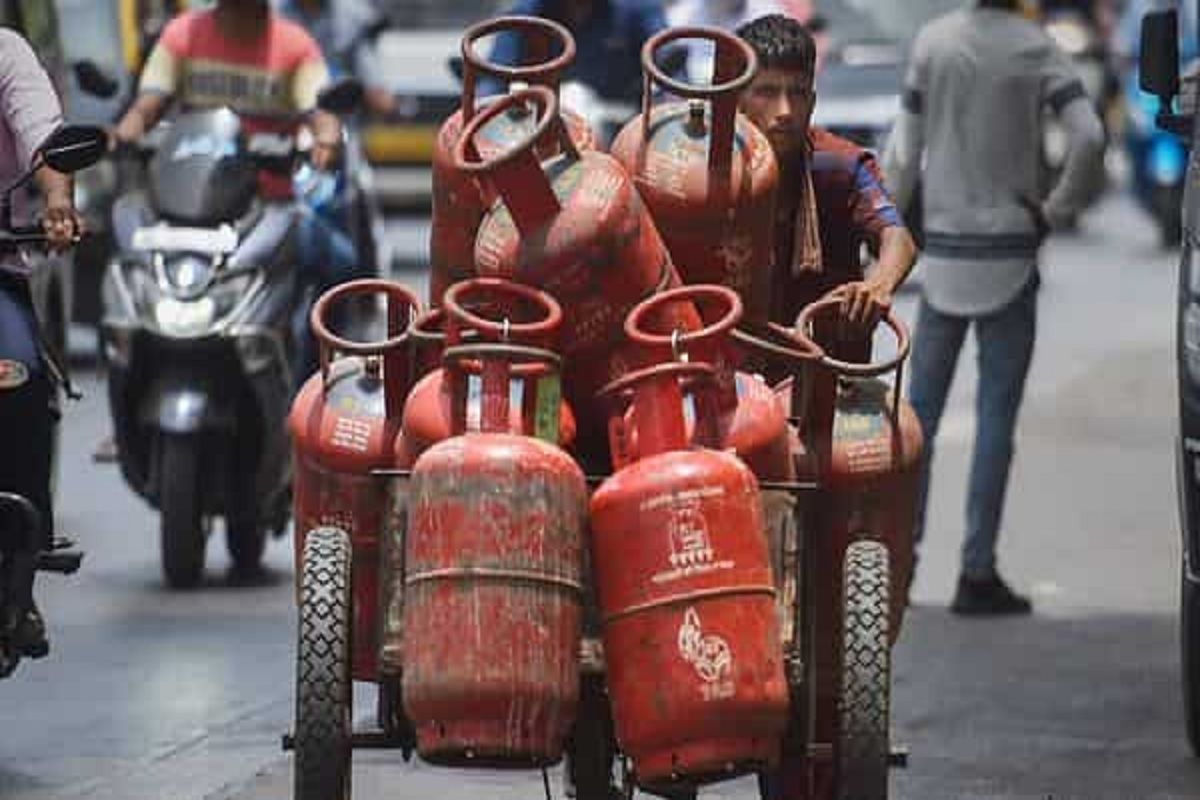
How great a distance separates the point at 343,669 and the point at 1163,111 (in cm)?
417

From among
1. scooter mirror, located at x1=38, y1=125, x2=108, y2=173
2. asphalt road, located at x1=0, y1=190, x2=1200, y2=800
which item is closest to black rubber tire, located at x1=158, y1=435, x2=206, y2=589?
asphalt road, located at x1=0, y1=190, x2=1200, y2=800

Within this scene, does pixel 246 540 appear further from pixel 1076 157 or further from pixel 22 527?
pixel 22 527

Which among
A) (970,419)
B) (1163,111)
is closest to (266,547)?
(1163,111)

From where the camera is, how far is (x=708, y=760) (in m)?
6.53

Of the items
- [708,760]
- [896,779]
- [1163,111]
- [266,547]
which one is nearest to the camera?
[708,760]

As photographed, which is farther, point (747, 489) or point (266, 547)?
point (266, 547)

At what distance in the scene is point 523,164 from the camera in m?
6.84

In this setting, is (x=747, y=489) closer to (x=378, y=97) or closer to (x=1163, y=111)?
(x=1163, y=111)

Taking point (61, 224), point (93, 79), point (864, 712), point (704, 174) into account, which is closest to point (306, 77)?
point (93, 79)

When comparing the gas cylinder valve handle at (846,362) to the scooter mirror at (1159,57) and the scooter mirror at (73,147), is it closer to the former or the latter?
the scooter mirror at (73,147)

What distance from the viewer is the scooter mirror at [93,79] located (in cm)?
1262

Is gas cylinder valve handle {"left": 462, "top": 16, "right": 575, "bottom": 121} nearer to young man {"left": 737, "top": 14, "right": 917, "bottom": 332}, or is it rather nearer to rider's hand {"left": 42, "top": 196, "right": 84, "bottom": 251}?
young man {"left": 737, "top": 14, "right": 917, "bottom": 332}

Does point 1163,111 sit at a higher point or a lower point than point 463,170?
lower

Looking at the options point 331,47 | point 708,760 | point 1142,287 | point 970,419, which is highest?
point 708,760
